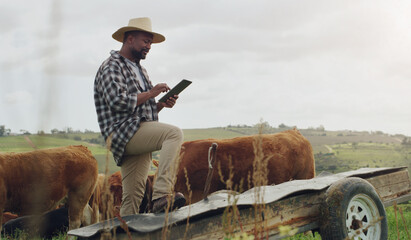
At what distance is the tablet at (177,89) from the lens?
430cm

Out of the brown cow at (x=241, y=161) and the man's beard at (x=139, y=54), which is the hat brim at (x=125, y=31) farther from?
the brown cow at (x=241, y=161)

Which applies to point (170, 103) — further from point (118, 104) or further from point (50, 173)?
point (50, 173)

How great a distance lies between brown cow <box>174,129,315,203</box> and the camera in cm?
750

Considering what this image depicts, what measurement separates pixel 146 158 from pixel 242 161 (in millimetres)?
3193

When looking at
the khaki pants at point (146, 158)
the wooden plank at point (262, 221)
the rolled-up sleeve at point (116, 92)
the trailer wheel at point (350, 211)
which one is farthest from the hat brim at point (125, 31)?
the trailer wheel at point (350, 211)

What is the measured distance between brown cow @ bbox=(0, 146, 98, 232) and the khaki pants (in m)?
2.41

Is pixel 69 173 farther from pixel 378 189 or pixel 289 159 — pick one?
pixel 378 189

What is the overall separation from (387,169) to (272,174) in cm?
249

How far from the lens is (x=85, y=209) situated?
8.08m

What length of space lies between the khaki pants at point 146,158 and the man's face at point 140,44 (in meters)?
0.81

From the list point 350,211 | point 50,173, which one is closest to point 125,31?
point 350,211

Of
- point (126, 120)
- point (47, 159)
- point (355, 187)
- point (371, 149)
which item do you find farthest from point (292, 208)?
point (371, 149)

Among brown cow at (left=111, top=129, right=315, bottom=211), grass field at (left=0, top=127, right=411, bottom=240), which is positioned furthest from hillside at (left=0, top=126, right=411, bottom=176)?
brown cow at (left=111, top=129, right=315, bottom=211)

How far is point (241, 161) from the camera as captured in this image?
7629mm
